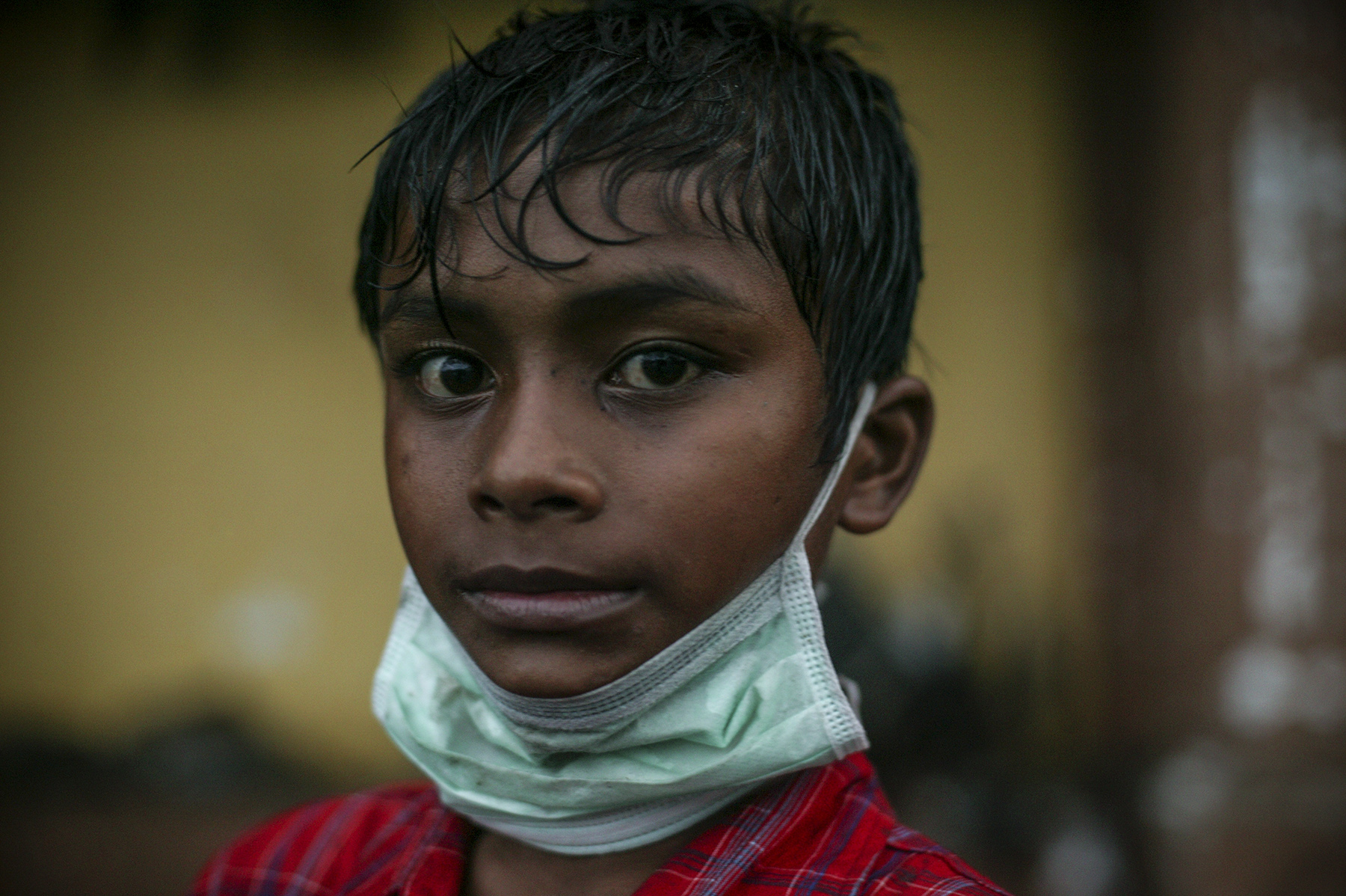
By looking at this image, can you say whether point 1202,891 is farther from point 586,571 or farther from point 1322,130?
point 586,571

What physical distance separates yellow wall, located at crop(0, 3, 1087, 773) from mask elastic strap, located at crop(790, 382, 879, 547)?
220 centimetres

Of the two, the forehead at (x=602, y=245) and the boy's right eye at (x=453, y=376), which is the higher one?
the forehead at (x=602, y=245)

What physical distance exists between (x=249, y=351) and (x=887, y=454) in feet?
9.42

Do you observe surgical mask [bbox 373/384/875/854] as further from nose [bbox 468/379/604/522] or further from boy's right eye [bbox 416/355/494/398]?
boy's right eye [bbox 416/355/494/398]

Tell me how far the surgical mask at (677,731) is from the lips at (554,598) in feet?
0.24

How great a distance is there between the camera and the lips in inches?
40.3

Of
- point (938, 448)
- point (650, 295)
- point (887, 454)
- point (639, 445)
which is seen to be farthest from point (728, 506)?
point (938, 448)

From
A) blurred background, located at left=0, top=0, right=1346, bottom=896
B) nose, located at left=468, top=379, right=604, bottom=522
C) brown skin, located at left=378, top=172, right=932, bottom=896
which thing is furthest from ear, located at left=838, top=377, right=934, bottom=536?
blurred background, located at left=0, top=0, right=1346, bottom=896

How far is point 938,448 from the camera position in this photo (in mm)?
3357

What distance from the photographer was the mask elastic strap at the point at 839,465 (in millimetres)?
1133

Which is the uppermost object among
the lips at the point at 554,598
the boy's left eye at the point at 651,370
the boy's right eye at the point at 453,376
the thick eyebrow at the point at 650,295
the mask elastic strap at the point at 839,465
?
the thick eyebrow at the point at 650,295

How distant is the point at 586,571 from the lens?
1012mm


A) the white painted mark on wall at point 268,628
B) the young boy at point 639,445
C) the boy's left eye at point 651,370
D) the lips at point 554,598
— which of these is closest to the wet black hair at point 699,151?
the young boy at point 639,445

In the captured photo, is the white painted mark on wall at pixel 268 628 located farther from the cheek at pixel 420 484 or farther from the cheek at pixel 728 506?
the cheek at pixel 728 506
